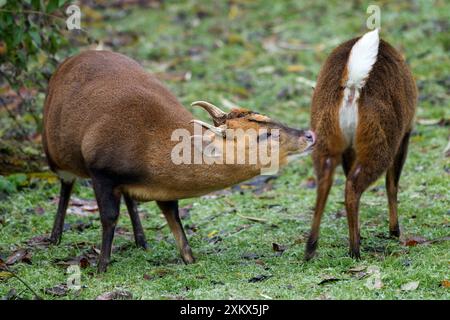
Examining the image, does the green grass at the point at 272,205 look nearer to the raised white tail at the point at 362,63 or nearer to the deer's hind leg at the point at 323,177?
the deer's hind leg at the point at 323,177

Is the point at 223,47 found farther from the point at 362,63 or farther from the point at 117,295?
the point at 117,295

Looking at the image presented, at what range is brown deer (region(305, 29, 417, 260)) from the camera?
214 inches

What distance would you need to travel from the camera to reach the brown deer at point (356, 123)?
5430 millimetres

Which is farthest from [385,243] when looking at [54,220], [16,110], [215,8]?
[215,8]

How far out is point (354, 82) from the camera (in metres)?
5.43

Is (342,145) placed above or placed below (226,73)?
above

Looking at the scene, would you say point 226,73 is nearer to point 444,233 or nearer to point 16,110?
point 16,110

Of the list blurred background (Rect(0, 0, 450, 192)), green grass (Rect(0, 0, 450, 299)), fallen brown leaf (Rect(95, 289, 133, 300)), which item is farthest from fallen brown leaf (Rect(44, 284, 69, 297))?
blurred background (Rect(0, 0, 450, 192))

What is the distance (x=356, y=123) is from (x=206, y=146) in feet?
3.19

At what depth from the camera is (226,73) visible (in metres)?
11.4

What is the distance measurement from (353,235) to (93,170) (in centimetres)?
179

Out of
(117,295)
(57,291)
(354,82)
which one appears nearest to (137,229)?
(57,291)

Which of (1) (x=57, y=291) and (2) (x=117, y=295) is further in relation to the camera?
(1) (x=57, y=291)
